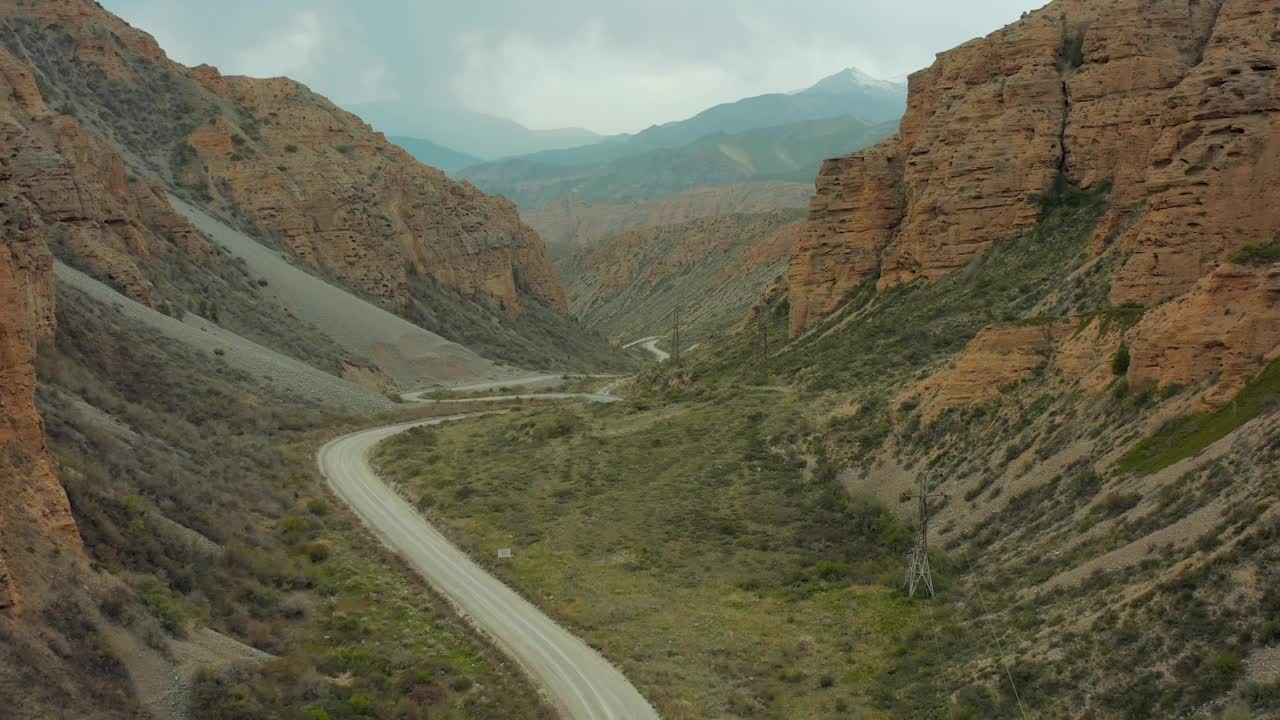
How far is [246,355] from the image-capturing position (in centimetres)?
5959

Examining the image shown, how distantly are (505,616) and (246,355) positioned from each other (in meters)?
39.6

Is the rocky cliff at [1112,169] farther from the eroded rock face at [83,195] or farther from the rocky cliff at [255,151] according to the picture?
the rocky cliff at [255,151]

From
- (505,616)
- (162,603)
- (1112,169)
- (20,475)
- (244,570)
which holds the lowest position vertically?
(505,616)

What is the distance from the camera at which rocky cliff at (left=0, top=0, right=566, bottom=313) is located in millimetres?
91500

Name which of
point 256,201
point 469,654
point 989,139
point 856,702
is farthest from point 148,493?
point 256,201

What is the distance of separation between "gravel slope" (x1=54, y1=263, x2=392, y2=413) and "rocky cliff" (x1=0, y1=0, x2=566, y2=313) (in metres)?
31.8

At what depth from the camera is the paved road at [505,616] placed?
2092 centimetres

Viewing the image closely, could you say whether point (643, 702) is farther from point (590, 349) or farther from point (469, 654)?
point (590, 349)

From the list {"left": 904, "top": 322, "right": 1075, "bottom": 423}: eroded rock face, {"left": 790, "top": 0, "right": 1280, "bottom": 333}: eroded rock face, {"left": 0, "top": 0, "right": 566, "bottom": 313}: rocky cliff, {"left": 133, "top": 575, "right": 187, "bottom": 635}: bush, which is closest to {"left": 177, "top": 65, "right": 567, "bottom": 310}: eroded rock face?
{"left": 0, "top": 0, "right": 566, "bottom": 313}: rocky cliff

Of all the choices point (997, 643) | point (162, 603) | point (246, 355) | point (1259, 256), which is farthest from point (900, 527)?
point (246, 355)

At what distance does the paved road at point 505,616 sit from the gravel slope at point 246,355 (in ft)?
58.6

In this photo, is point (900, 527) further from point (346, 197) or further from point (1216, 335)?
point (346, 197)

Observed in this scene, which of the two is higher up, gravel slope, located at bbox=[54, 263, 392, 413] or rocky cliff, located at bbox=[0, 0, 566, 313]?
rocky cliff, located at bbox=[0, 0, 566, 313]

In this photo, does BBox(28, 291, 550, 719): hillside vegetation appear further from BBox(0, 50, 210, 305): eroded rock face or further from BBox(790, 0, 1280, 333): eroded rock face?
BBox(790, 0, 1280, 333): eroded rock face
